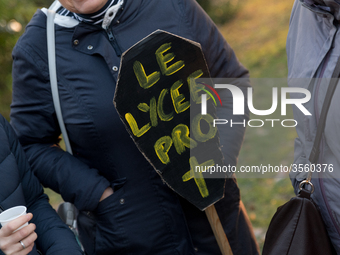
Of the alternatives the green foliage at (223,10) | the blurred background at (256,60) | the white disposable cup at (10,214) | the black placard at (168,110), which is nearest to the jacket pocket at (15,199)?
the white disposable cup at (10,214)

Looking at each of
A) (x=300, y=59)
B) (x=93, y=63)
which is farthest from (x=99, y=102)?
(x=300, y=59)

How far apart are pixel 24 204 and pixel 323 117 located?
1193mm

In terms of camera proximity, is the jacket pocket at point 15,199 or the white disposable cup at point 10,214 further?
the jacket pocket at point 15,199

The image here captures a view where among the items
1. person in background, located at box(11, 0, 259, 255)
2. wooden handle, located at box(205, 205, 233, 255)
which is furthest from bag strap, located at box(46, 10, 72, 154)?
wooden handle, located at box(205, 205, 233, 255)

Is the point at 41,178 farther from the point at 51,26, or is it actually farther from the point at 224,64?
the point at 224,64

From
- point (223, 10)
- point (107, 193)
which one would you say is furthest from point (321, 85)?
point (223, 10)

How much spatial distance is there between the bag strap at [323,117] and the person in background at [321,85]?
2 centimetres

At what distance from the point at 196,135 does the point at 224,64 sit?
369 millimetres

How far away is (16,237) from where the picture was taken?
51.0 inches

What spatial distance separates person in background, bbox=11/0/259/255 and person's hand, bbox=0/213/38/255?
0.32 m

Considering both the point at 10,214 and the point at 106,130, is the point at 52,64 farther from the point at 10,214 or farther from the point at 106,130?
the point at 10,214

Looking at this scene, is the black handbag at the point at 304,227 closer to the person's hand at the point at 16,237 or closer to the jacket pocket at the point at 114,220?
the jacket pocket at the point at 114,220

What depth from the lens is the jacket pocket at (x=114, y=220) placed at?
1601 mm

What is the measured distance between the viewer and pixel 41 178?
5.60 feet
